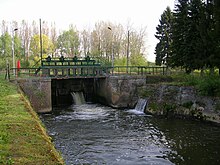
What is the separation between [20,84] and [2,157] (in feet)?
58.8

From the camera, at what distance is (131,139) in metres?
15.6

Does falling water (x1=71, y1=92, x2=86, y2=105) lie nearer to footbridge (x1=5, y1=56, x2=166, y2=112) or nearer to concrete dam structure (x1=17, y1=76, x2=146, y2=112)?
concrete dam structure (x1=17, y1=76, x2=146, y2=112)

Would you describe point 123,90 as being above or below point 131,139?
above

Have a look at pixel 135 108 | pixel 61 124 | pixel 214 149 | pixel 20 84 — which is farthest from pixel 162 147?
pixel 20 84

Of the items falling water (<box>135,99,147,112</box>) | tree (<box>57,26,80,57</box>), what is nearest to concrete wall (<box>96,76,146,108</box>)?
falling water (<box>135,99,147,112</box>)

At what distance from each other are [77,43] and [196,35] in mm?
41363

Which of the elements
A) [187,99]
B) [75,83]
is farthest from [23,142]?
[75,83]

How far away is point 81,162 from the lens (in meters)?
11.8

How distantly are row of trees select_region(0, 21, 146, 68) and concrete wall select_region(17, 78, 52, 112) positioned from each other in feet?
70.3

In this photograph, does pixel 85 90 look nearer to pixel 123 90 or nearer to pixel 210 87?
pixel 123 90

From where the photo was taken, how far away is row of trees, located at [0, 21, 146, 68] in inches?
2074

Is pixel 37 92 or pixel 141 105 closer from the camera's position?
pixel 37 92

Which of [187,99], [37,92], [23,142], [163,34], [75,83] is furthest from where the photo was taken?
[163,34]

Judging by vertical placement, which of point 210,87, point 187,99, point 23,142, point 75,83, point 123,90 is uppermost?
point 210,87
